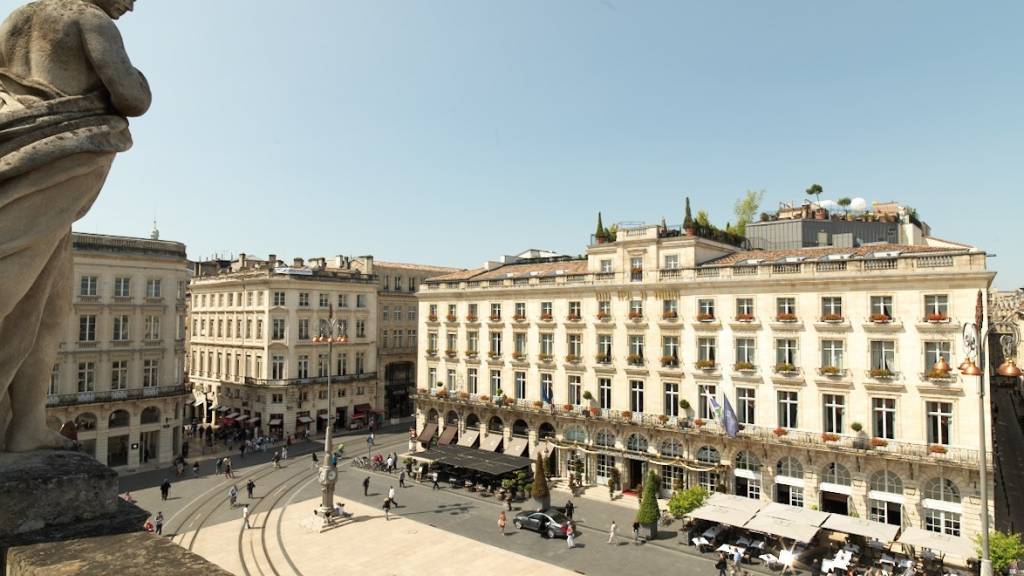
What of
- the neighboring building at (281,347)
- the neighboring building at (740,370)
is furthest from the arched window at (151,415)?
the neighboring building at (740,370)

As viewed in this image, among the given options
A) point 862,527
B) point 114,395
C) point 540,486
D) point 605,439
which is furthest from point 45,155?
point 114,395

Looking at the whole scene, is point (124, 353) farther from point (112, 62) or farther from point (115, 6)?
point (112, 62)

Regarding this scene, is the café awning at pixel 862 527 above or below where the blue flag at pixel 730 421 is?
below

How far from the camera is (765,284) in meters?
37.6

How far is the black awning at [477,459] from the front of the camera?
41938 millimetres

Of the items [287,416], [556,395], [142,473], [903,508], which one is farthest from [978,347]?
[287,416]

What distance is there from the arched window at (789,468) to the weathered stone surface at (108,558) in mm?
38207

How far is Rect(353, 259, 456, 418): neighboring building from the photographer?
71875mm

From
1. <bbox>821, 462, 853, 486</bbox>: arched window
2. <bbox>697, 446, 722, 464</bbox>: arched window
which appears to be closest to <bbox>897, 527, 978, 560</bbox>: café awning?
<bbox>821, 462, 853, 486</bbox>: arched window

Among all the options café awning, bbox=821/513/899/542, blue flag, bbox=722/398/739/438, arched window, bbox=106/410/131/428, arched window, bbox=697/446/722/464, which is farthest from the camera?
arched window, bbox=106/410/131/428

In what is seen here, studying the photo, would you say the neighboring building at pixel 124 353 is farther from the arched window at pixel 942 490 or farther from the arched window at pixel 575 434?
the arched window at pixel 942 490

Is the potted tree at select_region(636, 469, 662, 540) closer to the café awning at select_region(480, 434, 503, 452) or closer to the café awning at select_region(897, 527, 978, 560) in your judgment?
the café awning at select_region(897, 527, 978, 560)

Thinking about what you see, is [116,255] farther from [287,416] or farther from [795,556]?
[795,556]

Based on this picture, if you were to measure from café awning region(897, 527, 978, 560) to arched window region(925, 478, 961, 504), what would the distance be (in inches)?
120
